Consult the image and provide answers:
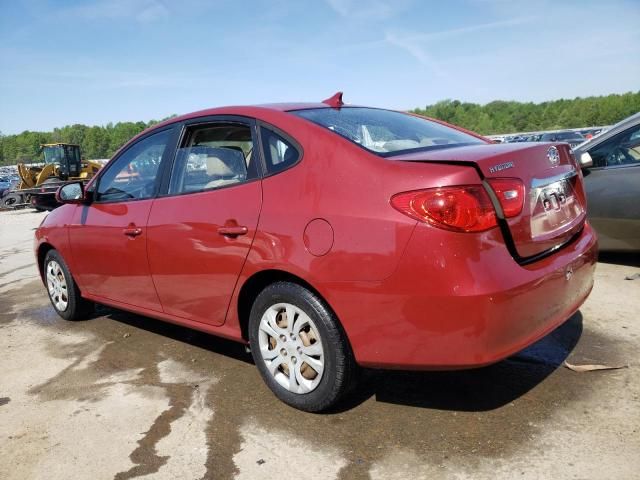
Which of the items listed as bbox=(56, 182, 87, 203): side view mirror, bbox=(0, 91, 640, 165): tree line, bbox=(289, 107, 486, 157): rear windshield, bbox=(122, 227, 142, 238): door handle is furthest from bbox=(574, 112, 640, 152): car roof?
bbox=(0, 91, 640, 165): tree line

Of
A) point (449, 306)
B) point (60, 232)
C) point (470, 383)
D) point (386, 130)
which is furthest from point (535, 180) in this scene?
point (60, 232)

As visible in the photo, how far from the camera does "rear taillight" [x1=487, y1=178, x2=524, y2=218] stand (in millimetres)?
2453

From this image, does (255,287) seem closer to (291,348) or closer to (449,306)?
(291,348)

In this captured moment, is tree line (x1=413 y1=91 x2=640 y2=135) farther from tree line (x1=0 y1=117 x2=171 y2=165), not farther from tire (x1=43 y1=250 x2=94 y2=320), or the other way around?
tire (x1=43 y1=250 x2=94 y2=320)

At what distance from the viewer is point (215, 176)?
335cm

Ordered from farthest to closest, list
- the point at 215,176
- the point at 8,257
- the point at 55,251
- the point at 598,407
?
1. the point at 8,257
2. the point at 55,251
3. the point at 215,176
4. the point at 598,407

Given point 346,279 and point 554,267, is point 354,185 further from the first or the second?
point 554,267

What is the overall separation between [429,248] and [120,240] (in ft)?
8.08

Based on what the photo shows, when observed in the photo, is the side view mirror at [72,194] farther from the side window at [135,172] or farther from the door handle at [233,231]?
the door handle at [233,231]

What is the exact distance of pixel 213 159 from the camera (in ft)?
11.2

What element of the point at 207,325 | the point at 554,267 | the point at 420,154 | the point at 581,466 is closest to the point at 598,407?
the point at 581,466

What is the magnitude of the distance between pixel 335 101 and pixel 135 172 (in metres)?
1.54

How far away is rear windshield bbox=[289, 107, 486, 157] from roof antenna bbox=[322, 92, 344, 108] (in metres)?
0.11

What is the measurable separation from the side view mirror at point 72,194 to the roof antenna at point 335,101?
2.15 metres
